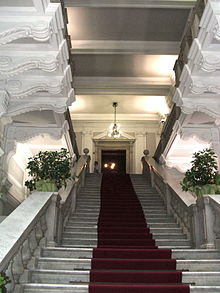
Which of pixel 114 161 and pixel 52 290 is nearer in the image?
pixel 52 290

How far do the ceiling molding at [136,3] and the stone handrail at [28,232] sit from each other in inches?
220

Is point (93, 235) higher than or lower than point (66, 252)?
higher

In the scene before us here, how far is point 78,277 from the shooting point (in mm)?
4293

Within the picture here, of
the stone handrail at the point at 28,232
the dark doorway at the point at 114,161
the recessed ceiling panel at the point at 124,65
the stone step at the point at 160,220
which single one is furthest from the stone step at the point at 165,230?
the dark doorway at the point at 114,161

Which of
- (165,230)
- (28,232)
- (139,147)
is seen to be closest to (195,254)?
(165,230)

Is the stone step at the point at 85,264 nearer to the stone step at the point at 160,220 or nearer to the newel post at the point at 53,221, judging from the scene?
the newel post at the point at 53,221

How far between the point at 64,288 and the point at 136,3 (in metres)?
8.08

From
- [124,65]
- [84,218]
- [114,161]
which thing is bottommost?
[84,218]

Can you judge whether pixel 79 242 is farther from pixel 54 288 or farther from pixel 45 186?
pixel 54 288

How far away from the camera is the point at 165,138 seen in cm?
1079

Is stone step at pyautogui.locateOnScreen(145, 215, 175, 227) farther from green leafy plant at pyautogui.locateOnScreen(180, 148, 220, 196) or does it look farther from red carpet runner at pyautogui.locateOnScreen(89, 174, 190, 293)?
green leafy plant at pyautogui.locateOnScreen(180, 148, 220, 196)

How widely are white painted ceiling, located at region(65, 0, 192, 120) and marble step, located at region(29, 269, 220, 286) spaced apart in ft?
25.1

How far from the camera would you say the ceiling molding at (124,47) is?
11719 mm

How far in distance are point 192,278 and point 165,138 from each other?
6.81 m
